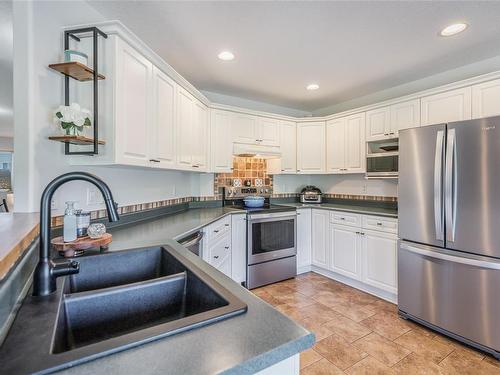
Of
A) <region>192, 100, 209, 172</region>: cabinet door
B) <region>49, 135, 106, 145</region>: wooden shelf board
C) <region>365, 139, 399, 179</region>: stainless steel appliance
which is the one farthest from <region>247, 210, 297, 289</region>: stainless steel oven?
<region>49, 135, 106, 145</region>: wooden shelf board

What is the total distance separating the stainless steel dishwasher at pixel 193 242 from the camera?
1.89 m

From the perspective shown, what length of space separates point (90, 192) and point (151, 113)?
2.38 ft

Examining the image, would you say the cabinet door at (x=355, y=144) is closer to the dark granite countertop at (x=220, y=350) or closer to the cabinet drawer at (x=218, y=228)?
the cabinet drawer at (x=218, y=228)

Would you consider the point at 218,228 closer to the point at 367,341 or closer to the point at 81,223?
the point at 81,223

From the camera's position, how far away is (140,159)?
1884 millimetres

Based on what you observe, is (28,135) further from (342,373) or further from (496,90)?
(496,90)

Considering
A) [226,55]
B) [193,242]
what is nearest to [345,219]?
[193,242]

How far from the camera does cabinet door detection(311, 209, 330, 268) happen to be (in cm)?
343

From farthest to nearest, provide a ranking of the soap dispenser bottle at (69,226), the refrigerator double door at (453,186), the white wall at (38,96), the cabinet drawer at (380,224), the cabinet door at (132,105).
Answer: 1. the cabinet drawer at (380,224)
2. the refrigerator double door at (453,186)
3. the cabinet door at (132,105)
4. the white wall at (38,96)
5. the soap dispenser bottle at (69,226)

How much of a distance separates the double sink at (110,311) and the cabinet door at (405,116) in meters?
2.80

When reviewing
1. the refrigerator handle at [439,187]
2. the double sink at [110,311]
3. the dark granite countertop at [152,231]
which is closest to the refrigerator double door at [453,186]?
the refrigerator handle at [439,187]

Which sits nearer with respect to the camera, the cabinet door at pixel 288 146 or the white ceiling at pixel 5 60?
the white ceiling at pixel 5 60

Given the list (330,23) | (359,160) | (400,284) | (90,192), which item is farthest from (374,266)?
(90,192)

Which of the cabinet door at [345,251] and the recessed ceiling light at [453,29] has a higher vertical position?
the recessed ceiling light at [453,29]
